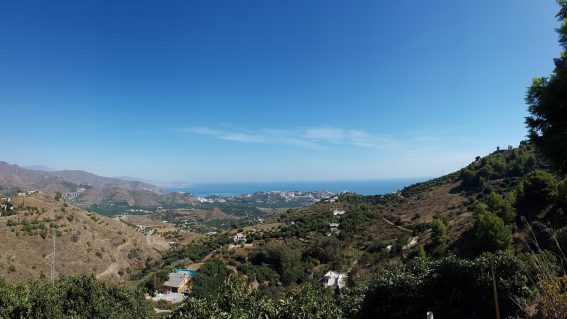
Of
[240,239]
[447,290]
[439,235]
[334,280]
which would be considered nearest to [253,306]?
[447,290]

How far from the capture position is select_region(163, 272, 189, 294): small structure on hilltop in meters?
35.9

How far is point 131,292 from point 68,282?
7.20 feet

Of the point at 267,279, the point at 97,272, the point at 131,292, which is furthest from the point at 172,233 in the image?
the point at 131,292

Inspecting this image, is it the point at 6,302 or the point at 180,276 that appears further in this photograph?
the point at 180,276

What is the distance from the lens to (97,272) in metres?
43.0

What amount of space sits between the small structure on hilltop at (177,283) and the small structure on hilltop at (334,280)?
51.7ft

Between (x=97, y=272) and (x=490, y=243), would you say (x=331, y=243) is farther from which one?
(x=97, y=272)

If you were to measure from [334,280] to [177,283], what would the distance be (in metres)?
18.5

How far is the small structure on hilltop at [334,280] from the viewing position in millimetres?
27375

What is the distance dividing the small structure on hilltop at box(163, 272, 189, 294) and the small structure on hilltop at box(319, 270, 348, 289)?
15.8 meters

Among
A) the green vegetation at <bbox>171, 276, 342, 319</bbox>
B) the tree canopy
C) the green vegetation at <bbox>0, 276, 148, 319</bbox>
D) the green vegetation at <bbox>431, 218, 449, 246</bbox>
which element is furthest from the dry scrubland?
the tree canopy

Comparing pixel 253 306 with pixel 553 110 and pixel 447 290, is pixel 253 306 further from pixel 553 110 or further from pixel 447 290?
pixel 553 110

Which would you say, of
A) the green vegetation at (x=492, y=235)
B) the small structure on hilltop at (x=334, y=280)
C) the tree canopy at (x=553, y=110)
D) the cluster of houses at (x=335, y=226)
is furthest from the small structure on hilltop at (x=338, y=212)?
the tree canopy at (x=553, y=110)

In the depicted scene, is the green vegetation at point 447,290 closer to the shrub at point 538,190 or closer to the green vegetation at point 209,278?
the shrub at point 538,190
